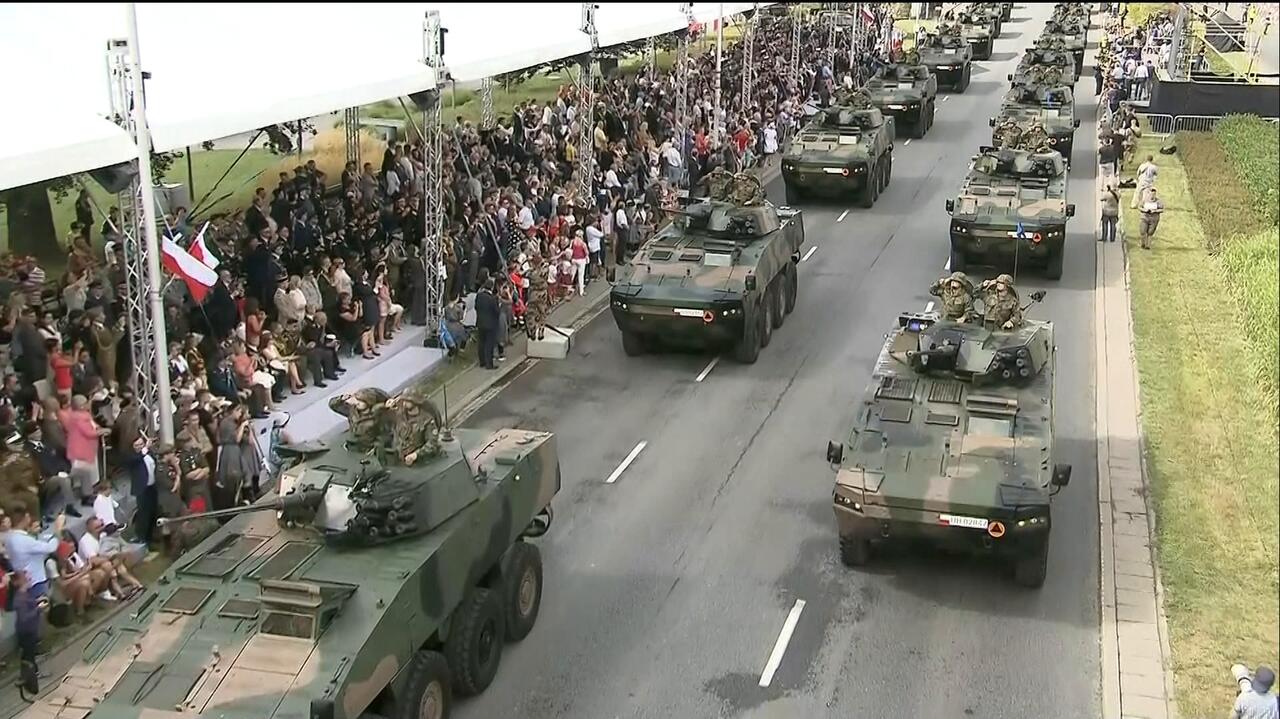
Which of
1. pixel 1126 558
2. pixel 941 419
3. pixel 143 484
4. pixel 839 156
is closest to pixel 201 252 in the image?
pixel 143 484

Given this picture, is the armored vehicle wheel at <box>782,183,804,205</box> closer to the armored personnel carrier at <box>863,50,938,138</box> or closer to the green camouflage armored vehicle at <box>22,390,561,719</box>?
the armored personnel carrier at <box>863,50,938,138</box>

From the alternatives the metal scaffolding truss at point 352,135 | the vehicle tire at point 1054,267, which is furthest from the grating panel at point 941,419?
the metal scaffolding truss at point 352,135

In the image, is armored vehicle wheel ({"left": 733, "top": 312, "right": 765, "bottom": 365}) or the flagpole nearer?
the flagpole

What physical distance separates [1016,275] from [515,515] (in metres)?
16.1

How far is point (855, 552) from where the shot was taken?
14227mm

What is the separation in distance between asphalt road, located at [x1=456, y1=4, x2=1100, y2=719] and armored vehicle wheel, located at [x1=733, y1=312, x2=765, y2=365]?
6.3 inches

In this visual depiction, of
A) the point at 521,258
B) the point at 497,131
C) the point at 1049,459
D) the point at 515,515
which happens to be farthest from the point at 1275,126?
the point at 515,515

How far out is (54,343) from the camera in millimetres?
15125

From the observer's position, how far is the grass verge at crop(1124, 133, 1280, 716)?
503 inches

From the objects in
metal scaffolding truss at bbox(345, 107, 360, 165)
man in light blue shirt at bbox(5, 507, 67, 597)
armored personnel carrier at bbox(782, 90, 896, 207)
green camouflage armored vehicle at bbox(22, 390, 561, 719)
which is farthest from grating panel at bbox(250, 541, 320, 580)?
armored personnel carrier at bbox(782, 90, 896, 207)

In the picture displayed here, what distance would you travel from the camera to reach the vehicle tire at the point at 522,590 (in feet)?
41.3

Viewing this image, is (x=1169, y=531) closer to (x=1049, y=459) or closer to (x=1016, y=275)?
(x=1049, y=459)

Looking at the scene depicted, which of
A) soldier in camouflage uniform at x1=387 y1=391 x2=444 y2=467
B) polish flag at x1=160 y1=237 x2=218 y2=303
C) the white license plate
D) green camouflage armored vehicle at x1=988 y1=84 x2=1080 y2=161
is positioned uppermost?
polish flag at x1=160 y1=237 x2=218 y2=303

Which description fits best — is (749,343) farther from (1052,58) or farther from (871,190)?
A: (1052,58)
